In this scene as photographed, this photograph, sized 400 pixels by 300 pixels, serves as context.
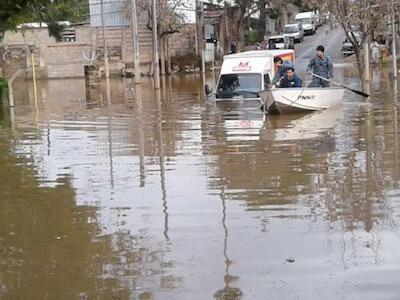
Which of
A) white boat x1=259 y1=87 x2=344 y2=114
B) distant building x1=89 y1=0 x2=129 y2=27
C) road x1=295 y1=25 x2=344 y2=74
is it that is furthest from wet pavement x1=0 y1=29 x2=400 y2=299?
distant building x1=89 y1=0 x2=129 y2=27

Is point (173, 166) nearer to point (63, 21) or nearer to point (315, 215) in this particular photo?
point (315, 215)

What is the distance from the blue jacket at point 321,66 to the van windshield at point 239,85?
2.16 m

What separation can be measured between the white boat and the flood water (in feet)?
6.88

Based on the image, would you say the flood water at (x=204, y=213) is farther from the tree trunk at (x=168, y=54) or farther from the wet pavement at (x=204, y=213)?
the tree trunk at (x=168, y=54)

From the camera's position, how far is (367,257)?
6902 mm

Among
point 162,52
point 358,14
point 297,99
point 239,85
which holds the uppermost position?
point 358,14

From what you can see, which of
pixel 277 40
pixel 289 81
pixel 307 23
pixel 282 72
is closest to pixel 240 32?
Result: pixel 277 40

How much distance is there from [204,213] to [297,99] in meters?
12.0

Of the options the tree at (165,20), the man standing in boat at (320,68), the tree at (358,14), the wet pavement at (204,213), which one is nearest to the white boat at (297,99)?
the man standing in boat at (320,68)

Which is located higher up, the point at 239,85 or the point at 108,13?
the point at 108,13

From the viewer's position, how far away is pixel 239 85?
2442 cm

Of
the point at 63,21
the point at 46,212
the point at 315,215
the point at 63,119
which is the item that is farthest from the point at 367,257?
the point at 63,21

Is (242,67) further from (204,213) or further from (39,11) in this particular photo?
(204,213)

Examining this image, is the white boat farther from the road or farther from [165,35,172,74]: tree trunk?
[165,35,172,74]: tree trunk
